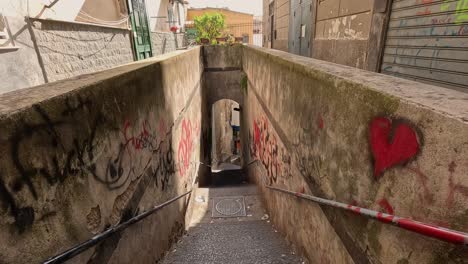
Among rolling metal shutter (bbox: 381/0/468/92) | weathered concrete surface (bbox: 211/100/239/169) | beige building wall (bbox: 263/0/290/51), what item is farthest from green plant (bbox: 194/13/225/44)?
rolling metal shutter (bbox: 381/0/468/92)

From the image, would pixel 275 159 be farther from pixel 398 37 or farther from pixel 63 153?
pixel 63 153

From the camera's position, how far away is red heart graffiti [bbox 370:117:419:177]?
1307 millimetres

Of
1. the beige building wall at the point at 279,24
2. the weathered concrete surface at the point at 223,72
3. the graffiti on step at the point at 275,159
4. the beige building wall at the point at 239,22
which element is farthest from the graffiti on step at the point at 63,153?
the beige building wall at the point at 239,22

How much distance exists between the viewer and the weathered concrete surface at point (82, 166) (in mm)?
1227

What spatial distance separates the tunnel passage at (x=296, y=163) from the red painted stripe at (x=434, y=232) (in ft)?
0.37

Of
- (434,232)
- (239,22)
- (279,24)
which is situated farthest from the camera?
(239,22)

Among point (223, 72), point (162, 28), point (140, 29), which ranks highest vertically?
point (162, 28)

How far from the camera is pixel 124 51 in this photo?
8.80 meters

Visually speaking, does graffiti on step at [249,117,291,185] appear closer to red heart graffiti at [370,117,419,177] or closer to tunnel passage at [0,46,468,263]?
tunnel passage at [0,46,468,263]

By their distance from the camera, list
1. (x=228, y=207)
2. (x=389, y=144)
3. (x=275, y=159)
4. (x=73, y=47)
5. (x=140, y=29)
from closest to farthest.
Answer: (x=389, y=144)
(x=275, y=159)
(x=73, y=47)
(x=228, y=207)
(x=140, y=29)

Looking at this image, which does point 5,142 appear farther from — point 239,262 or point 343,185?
point 239,262

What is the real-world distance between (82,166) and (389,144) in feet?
6.44

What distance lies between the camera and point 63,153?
1.52m

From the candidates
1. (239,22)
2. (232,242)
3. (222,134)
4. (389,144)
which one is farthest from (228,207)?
(239,22)
